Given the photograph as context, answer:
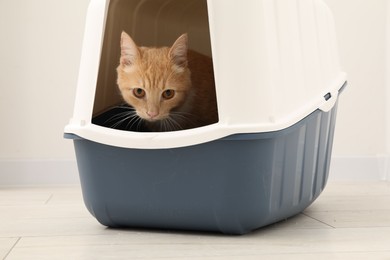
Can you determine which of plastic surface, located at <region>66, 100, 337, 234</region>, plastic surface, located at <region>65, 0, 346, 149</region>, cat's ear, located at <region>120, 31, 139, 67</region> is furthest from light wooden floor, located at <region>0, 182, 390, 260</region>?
cat's ear, located at <region>120, 31, 139, 67</region>

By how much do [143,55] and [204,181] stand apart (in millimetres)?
442

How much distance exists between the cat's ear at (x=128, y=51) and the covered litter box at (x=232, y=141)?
90 millimetres

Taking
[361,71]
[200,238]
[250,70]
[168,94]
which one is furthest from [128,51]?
[361,71]

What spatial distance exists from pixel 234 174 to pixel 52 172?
56.3 inches

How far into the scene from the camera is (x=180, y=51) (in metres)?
1.46

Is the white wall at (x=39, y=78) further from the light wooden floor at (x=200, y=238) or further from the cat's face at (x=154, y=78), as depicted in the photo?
the cat's face at (x=154, y=78)

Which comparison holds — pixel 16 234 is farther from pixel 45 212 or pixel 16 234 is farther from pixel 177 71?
pixel 177 71

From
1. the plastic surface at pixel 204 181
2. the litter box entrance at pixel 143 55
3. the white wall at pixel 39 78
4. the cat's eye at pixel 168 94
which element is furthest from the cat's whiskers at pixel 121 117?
the white wall at pixel 39 78

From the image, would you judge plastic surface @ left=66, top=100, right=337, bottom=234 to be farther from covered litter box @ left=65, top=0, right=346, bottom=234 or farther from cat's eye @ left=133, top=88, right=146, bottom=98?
cat's eye @ left=133, top=88, right=146, bottom=98

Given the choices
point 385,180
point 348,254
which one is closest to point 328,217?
point 348,254

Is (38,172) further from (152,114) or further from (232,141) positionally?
(232,141)

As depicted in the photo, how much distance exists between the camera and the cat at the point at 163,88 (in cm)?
146

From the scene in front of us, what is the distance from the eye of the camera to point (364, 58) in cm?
249

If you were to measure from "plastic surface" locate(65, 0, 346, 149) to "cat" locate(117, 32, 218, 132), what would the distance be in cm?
12
